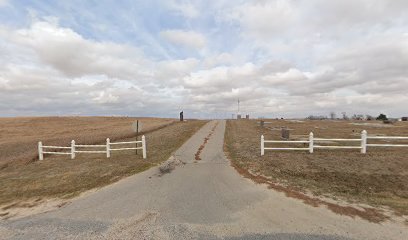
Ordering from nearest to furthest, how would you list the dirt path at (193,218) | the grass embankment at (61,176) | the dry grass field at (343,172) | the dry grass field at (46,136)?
the dirt path at (193,218) < the dry grass field at (343,172) < the grass embankment at (61,176) < the dry grass field at (46,136)

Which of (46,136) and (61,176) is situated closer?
(61,176)

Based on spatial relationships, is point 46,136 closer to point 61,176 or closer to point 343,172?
point 61,176

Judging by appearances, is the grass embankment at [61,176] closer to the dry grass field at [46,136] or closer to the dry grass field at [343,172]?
the dry grass field at [46,136]

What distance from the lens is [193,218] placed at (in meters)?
7.50

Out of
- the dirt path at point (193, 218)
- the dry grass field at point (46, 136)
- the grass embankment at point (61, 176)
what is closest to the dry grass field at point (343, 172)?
the dirt path at point (193, 218)

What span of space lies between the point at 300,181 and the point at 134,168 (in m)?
8.35

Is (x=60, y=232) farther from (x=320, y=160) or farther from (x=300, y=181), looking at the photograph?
(x=320, y=160)

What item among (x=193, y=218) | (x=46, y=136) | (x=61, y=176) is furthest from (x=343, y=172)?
(x=46, y=136)

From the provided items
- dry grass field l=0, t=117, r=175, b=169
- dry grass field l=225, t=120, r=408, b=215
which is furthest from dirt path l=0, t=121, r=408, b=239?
dry grass field l=0, t=117, r=175, b=169

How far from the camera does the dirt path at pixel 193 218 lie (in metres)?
6.50

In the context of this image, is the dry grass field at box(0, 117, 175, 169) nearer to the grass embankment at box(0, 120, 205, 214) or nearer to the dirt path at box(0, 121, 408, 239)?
the grass embankment at box(0, 120, 205, 214)

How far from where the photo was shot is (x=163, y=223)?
725cm

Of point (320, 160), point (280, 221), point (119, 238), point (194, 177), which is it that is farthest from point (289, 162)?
point (119, 238)

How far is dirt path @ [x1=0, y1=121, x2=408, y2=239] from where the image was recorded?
650 centimetres
